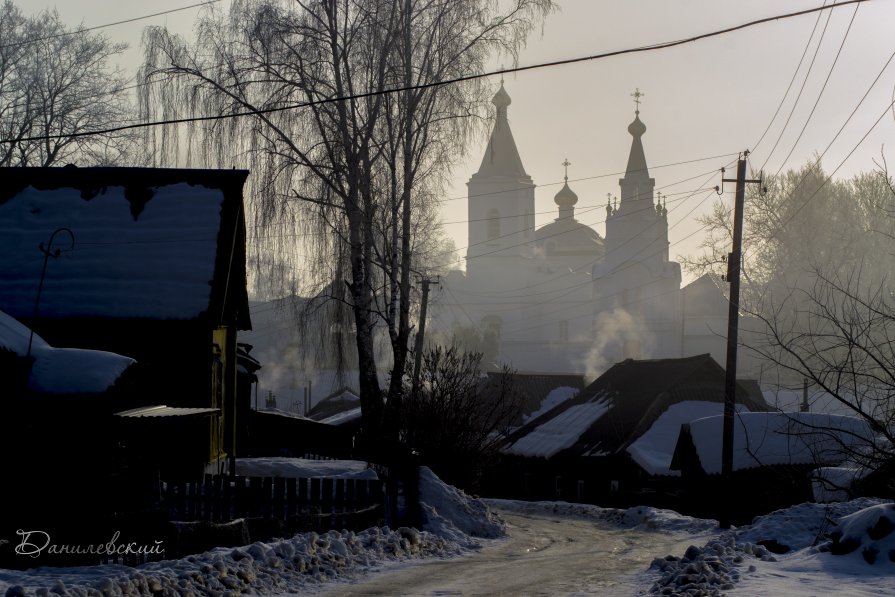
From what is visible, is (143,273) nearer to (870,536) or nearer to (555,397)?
(870,536)

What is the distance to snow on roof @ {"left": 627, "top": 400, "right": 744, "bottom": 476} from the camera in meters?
38.9

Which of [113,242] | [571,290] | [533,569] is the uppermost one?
[571,290]

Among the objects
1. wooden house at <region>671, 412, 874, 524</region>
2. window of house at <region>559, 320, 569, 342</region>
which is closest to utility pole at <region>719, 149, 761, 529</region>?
wooden house at <region>671, 412, 874, 524</region>

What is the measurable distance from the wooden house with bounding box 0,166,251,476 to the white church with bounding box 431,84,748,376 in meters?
69.4

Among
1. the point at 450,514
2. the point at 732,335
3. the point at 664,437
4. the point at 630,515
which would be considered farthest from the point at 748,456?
the point at 450,514

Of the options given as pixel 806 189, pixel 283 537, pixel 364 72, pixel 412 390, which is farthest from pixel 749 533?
pixel 806 189

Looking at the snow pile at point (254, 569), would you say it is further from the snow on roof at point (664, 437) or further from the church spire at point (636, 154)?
the church spire at point (636, 154)

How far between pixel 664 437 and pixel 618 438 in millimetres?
3143

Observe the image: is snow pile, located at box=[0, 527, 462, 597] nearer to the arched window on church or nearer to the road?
the road

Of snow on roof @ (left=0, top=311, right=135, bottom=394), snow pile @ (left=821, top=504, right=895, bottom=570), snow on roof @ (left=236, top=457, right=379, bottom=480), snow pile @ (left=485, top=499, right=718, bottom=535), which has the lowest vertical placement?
snow pile @ (left=485, top=499, right=718, bottom=535)

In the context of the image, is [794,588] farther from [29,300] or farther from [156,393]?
[29,300]

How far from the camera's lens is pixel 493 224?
3959 inches

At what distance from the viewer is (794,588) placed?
1010 centimetres

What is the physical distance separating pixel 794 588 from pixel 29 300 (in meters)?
14.0
